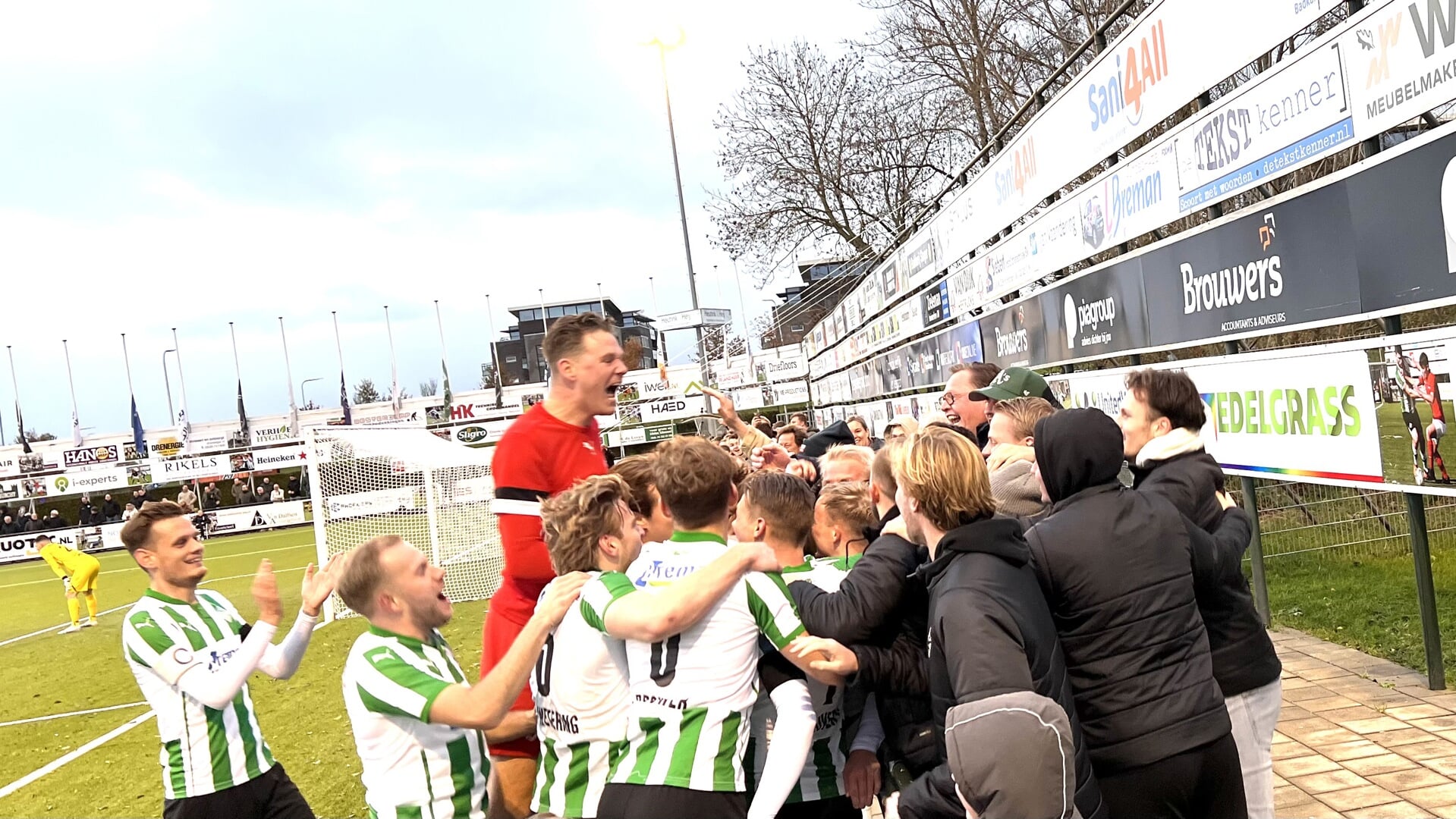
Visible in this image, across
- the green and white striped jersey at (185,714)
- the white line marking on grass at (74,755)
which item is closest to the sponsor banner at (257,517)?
the white line marking on grass at (74,755)

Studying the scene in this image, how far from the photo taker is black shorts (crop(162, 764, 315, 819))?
3.91 m

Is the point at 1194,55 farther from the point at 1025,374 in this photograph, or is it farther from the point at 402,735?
the point at 402,735

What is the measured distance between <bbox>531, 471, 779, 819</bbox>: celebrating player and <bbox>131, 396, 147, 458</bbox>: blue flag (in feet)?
207

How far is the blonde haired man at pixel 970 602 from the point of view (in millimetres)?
2396

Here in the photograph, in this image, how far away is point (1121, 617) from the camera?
2777mm

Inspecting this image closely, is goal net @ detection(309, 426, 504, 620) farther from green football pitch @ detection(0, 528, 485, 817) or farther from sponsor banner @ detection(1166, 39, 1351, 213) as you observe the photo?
sponsor banner @ detection(1166, 39, 1351, 213)

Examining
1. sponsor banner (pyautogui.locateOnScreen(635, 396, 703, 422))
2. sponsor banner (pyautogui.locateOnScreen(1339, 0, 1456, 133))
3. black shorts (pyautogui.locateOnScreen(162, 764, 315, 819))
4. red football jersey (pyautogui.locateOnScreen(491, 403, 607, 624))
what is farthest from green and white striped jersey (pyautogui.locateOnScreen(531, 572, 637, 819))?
sponsor banner (pyautogui.locateOnScreen(635, 396, 703, 422))

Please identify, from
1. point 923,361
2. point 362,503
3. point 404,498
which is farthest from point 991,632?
point 404,498

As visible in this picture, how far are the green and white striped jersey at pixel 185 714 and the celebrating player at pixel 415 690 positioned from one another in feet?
3.63

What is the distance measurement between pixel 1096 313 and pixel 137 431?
61.3m

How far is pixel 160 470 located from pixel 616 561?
47.1 metres

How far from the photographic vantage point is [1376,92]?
4.76m

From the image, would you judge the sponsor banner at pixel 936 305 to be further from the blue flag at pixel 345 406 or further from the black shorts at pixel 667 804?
the blue flag at pixel 345 406

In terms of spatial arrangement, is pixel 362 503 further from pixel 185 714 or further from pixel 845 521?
pixel 845 521
